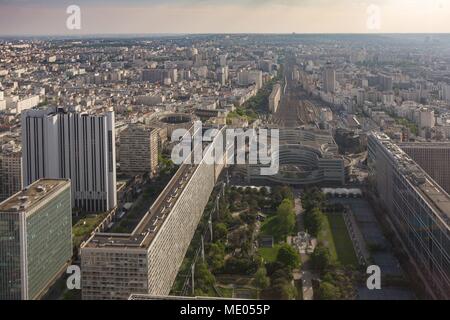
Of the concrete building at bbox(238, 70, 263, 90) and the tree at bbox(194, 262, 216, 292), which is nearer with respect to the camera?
the tree at bbox(194, 262, 216, 292)

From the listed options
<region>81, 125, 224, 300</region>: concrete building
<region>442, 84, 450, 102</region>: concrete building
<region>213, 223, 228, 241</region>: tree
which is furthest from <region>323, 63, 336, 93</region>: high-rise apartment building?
<region>81, 125, 224, 300</region>: concrete building

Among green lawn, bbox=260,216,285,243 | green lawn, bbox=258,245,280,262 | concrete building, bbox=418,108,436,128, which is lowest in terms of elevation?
green lawn, bbox=258,245,280,262

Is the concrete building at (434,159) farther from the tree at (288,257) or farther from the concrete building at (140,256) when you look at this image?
the concrete building at (140,256)

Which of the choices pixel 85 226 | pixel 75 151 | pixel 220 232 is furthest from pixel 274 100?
pixel 220 232

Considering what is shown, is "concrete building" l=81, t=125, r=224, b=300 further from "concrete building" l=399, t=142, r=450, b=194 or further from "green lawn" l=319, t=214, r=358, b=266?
"concrete building" l=399, t=142, r=450, b=194

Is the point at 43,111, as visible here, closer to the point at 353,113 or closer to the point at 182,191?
the point at 182,191

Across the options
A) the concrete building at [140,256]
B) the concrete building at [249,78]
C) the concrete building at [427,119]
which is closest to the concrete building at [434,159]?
the concrete building at [140,256]

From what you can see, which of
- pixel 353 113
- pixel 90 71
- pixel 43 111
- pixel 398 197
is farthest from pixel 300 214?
pixel 90 71

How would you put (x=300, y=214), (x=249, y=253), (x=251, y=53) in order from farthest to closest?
(x=251, y=53) < (x=300, y=214) < (x=249, y=253)
